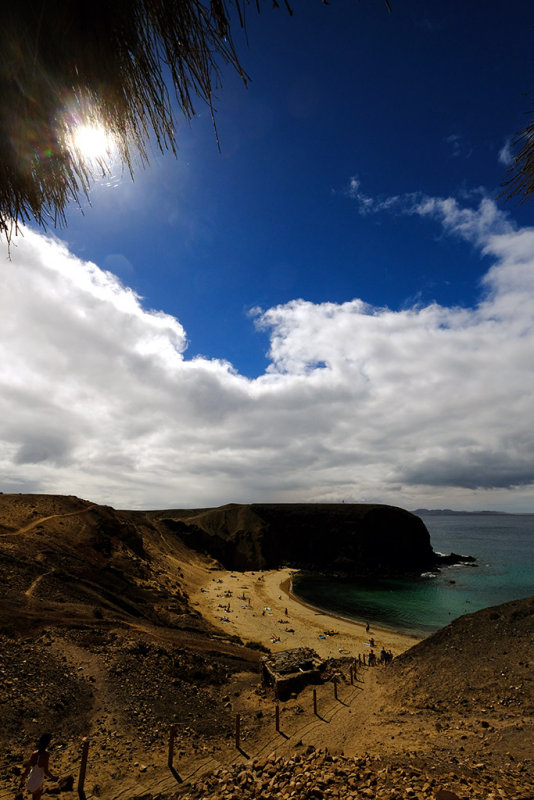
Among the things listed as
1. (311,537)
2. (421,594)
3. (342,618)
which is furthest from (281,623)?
(311,537)

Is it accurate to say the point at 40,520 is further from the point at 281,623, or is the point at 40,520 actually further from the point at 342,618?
the point at 342,618

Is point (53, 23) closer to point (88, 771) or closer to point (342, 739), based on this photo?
point (88, 771)

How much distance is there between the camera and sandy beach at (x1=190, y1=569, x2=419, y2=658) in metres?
35.9

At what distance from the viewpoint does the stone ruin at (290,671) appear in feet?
58.3

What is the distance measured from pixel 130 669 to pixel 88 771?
A: 6.87 meters

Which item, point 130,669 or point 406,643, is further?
point 406,643

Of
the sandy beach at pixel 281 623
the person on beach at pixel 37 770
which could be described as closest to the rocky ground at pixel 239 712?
the person on beach at pixel 37 770

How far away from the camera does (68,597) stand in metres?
26.4

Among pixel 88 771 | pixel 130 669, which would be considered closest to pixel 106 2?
pixel 88 771

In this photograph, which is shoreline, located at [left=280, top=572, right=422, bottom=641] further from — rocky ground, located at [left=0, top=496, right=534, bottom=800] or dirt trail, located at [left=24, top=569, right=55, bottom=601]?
dirt trail, located at [left=24, top=569, right=55, bottom=601]

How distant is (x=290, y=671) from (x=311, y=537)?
8057 centimetres

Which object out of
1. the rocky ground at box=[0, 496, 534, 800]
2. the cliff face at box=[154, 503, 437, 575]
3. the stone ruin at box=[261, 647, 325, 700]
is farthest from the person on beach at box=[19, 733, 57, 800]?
the cliff face at box=[154, 503, 437, 575]

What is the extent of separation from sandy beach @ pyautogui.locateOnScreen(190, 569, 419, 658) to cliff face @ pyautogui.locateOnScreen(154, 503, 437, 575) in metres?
23.2

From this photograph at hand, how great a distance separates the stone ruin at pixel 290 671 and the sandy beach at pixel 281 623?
564 inches
